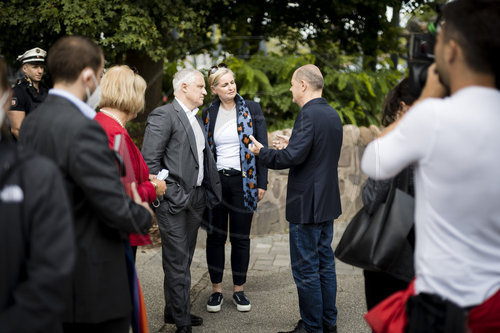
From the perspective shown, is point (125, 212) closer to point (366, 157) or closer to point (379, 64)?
point (366, 157)

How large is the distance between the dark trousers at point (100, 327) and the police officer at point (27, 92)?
11.9 ft

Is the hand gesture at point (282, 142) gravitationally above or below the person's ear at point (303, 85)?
below

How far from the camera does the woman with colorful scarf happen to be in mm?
4621

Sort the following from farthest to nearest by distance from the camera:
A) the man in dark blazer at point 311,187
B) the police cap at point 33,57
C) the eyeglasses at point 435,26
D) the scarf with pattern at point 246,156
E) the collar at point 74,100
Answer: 1. the police cap at point 33,57
2. the scarf with pattern at point 246,156
3. the man in dark blazer at point 311,187
4. the collar at point 74,100
5. the eyeglasses at point 435,26

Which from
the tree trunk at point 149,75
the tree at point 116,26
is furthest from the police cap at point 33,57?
the tree trunk at point 149,75

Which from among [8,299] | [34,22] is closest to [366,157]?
[8,299]

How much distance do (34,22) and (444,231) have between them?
6.29 m

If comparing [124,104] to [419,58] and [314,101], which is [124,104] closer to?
[314,101]

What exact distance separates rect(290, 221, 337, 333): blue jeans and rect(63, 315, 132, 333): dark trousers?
5.82 ft

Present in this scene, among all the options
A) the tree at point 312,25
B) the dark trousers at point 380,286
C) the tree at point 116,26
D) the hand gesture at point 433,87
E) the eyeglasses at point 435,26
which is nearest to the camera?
the hand gesture at point 433,87

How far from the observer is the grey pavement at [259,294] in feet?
14.2

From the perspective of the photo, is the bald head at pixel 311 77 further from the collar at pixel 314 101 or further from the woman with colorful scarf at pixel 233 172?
the woman with colorful scarf at pixel 233 172

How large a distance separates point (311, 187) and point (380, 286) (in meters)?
1.23

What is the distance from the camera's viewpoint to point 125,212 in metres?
2.31
